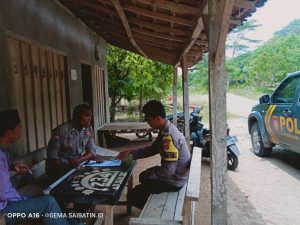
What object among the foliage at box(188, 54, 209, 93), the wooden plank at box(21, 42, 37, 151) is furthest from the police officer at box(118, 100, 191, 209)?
the foliage at box(188, 54, 209, 93)

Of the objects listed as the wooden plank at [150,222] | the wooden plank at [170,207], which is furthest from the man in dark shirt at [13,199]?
the wooden plank at [170,207]

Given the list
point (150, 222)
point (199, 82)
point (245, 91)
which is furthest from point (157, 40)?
point (199, 82)

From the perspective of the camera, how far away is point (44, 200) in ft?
8.43

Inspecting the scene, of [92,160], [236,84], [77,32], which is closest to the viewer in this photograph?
[92,160]

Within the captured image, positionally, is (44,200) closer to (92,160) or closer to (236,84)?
(92,160)

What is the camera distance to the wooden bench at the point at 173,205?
2543mm

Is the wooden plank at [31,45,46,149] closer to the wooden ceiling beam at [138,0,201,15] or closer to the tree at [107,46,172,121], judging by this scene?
the wooden ceiling beam at [138,0,201,15]

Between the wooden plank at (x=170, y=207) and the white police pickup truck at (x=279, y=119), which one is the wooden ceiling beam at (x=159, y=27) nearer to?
the wooden plank at (x=170, y=207)

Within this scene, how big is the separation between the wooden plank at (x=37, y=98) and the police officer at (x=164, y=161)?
195 cm

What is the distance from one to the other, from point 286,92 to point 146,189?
4.52 meters

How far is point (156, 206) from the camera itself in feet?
9.99

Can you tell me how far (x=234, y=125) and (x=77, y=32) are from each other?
9097 mm

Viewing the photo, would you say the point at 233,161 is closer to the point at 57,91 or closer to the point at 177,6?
the point at 57,91

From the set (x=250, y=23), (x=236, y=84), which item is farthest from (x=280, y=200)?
(x=250, y=23)
